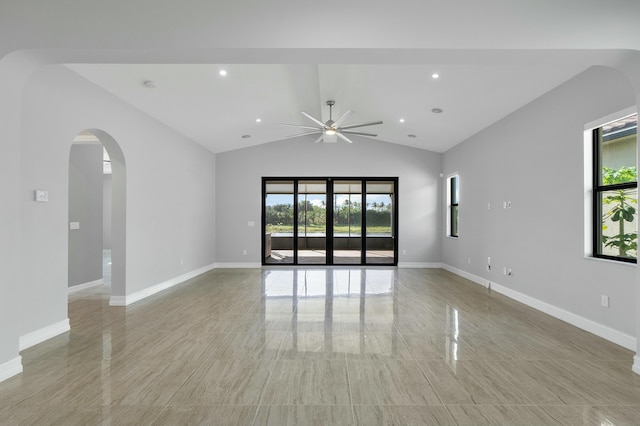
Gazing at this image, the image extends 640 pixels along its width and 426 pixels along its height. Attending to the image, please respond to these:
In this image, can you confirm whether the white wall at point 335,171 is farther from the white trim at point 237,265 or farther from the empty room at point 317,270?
the empty room at point 317,270

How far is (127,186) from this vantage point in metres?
5.46

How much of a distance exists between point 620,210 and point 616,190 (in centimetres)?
22

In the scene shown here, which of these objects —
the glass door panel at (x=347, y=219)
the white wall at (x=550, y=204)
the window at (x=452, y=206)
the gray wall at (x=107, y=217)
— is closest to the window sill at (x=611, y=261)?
the white wall at (x=550, y=204)

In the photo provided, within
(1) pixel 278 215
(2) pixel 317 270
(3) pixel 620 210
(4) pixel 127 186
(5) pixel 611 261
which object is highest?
(4) pixel 127 186

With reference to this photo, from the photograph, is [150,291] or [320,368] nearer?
[320,368]

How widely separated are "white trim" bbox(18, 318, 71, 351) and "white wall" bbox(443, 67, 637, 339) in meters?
5.81

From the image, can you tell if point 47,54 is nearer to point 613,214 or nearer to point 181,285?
point 181,285

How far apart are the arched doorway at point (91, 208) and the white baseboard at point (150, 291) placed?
1 centimetres

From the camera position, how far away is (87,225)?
21.9 feet

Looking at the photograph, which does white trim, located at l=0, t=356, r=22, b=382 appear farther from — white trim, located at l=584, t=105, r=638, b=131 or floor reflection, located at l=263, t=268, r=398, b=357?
white trim, located at l=584, t=105, r=638, b=131

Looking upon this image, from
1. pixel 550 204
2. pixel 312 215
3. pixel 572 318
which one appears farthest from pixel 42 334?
pixel 312 215

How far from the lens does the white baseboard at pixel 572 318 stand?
3.69 m

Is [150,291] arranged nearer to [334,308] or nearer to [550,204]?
[334,308]

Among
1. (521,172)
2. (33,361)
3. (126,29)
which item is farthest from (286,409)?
(521,172)
